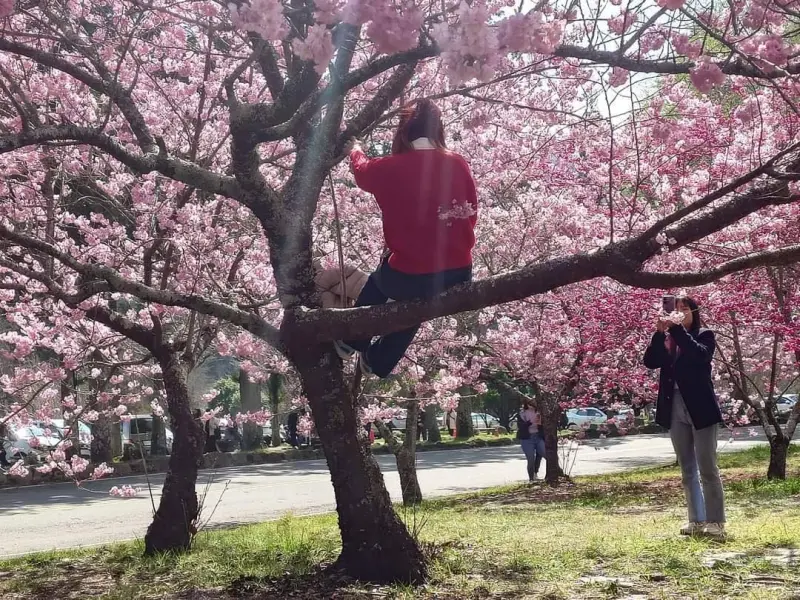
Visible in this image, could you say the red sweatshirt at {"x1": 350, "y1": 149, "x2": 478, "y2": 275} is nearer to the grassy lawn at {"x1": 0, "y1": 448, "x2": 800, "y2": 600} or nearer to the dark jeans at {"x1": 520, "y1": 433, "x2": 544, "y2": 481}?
the grassy lawn at {"x1": 0, "y1": 448, "x2": 800, "y2": 600}

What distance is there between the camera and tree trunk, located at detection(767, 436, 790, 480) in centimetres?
A: 1028

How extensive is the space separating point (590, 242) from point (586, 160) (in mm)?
1006

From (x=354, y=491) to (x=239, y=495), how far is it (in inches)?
405

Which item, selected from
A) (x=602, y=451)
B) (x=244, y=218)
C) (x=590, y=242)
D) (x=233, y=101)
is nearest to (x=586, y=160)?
(x=590, y=242)

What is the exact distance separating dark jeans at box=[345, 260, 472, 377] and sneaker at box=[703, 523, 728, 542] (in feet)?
7.62

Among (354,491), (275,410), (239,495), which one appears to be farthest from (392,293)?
(275,410)

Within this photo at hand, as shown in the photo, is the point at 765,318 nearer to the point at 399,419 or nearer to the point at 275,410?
the point at 399,419

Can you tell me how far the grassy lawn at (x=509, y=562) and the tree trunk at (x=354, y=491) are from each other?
13cm

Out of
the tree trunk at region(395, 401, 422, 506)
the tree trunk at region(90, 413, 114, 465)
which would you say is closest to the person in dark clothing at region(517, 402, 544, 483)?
the tree trunk at region(395, 401, 422, 506)

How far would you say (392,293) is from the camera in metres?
3.89

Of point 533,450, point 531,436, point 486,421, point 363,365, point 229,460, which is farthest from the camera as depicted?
point 486,421

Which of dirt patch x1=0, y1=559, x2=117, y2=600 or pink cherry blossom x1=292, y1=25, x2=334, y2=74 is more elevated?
pink cherry blossom x1=292, y1=25, x2=334, y2=74

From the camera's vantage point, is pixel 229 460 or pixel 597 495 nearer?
pixel 597 495

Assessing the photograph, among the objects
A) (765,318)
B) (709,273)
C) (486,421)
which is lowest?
(486,421)
